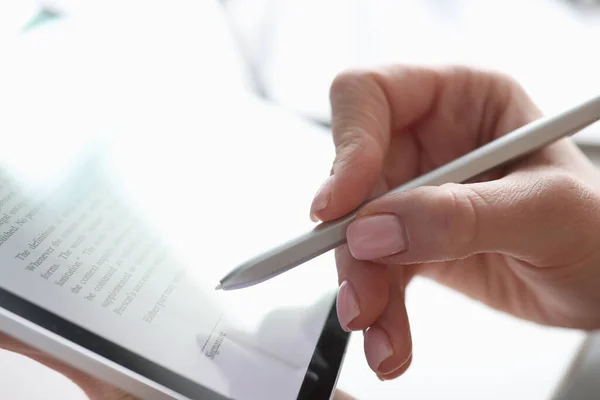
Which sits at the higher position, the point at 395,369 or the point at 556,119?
the point at 556,119

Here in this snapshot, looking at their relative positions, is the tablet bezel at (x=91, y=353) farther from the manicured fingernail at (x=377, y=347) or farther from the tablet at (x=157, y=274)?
the manicured fingernail at (x=377, y=347)

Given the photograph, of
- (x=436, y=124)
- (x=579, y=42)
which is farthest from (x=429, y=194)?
(x=579, y=42)

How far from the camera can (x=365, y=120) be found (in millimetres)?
317

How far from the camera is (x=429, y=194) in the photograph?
0.77ft

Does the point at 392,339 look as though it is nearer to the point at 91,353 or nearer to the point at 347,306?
the point at 347,306

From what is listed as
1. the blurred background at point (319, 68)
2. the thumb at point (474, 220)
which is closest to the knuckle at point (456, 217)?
the thumb at point (474, 220)

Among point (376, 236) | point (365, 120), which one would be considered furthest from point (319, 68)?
point (376, 236)

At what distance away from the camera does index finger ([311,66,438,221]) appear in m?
0.27

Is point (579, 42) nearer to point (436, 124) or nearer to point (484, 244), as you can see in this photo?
point (436, 124)

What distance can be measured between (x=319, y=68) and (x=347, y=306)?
0.87ft

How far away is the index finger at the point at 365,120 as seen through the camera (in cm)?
27

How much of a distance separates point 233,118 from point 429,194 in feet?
0.74

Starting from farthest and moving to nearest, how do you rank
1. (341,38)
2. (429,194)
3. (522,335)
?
(341,38), (522,335), (429,194)

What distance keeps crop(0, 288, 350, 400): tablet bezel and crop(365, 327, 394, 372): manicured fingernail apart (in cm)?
10
